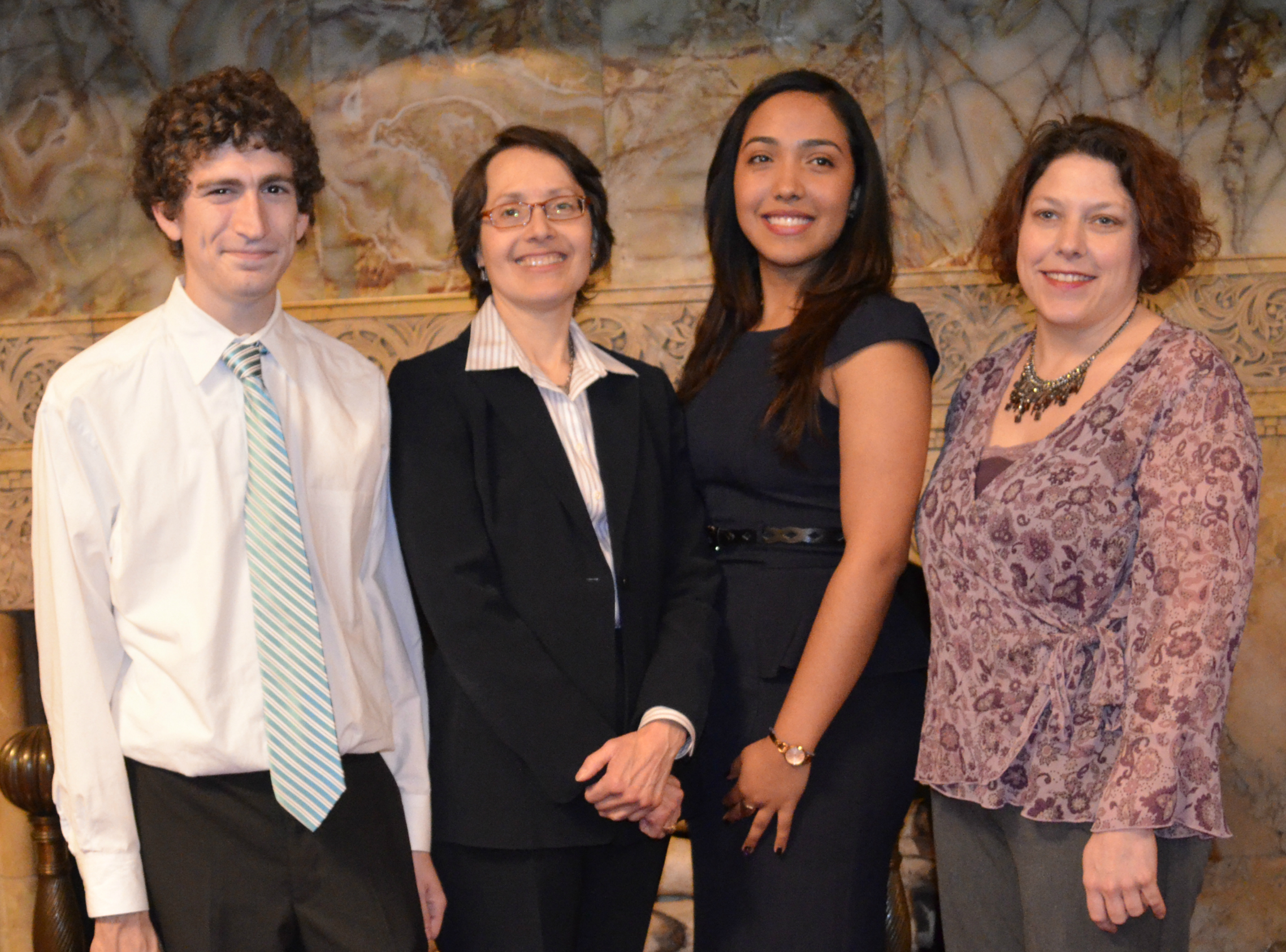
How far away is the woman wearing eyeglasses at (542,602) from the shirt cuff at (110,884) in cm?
43

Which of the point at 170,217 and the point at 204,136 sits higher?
the point at 204,136

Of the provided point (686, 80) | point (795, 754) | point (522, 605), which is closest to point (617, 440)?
point (522, 605)

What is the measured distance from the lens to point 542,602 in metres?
1.76

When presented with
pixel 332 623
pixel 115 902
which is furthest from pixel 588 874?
pixel 115 902

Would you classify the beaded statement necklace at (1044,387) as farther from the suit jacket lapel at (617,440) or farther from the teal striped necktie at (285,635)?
the teal striped necktie at (285,635)

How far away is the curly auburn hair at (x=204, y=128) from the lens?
1.68m

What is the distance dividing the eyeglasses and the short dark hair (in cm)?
3

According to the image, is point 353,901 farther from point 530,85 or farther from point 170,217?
point 530,85

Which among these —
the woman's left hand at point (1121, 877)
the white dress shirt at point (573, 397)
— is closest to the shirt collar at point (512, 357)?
the white dress shirt at point (573, 397)

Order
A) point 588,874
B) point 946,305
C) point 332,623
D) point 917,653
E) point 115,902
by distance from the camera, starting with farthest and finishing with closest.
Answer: point 946,305, point 917,653, point 588,874, point 332,623, point 115,902

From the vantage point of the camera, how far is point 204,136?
1674 millimetres

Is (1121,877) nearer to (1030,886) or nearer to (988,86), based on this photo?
(1030,886)

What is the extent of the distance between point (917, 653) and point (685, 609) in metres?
0.42

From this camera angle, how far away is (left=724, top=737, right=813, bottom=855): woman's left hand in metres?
1.84
